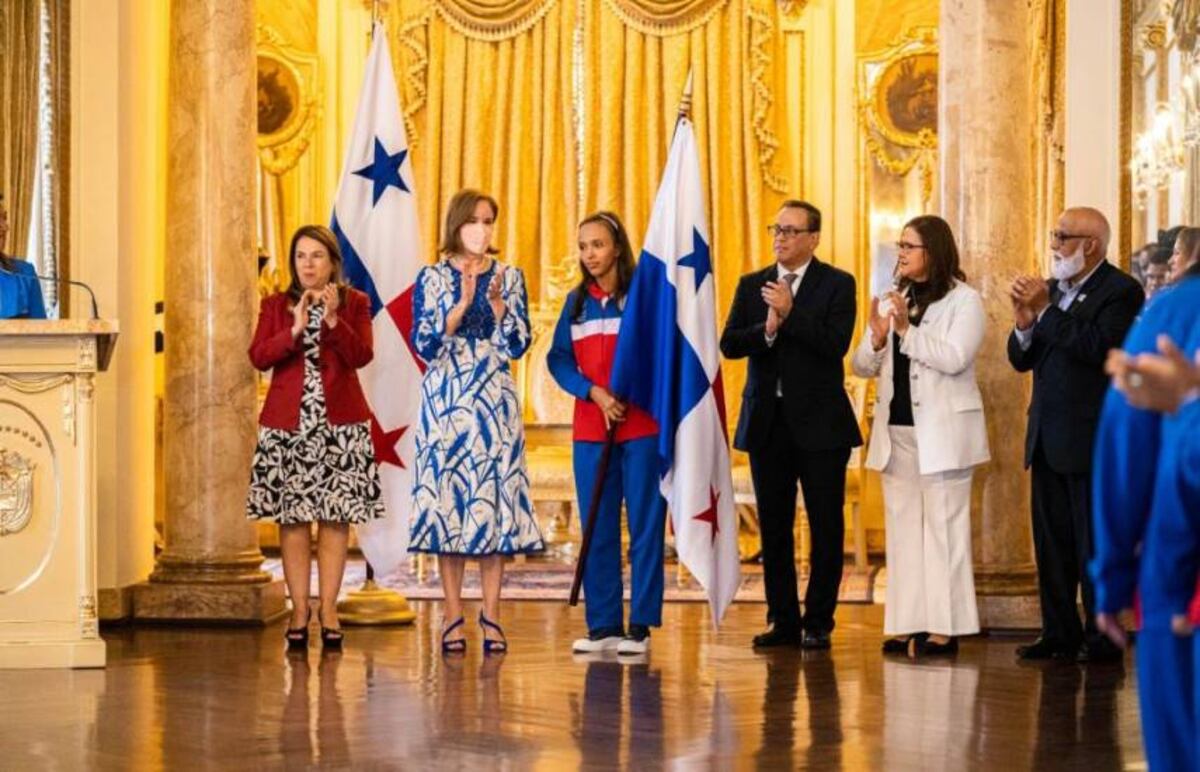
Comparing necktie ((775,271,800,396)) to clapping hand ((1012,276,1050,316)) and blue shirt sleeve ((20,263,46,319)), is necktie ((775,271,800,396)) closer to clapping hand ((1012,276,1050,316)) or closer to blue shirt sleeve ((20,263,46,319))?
clapping hand ((1012,276,1050,316))

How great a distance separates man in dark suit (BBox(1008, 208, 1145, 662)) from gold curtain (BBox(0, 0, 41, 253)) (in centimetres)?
395

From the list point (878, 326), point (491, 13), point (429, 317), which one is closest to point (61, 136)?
point (429, 317)

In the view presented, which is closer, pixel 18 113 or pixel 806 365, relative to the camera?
pixel 806 365

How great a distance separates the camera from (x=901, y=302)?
689 cm

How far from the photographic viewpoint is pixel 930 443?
6848 millimetres

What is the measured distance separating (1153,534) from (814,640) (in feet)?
13.2

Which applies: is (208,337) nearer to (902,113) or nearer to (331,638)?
(331,638)

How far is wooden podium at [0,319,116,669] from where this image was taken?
21.7 feet

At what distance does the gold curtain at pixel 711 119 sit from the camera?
37.5 feet

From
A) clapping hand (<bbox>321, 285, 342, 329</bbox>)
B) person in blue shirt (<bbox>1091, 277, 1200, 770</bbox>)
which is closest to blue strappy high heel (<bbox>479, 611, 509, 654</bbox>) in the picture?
clapping hand (<bbox>321, 285, 342, 329</bbox>)

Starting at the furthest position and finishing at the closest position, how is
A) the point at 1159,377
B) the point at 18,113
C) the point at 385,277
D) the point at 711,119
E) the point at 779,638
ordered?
the point at 711,119 → the point at 18,113 → the point at 385,277 → the point at 779,638 → the point at 1159,377

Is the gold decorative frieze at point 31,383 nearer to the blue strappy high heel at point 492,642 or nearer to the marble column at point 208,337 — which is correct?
the marble column at point 208,337

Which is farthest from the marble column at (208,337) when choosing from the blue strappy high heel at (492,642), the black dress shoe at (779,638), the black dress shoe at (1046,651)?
the black dress shoe at (1046,651)

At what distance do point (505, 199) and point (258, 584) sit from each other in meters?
4.33
